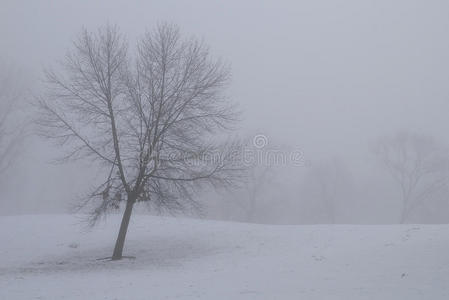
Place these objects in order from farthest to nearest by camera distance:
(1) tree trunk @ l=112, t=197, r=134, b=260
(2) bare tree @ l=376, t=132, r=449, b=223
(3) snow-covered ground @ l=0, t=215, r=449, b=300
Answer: (2) bare tree @ l=376, t=132, r=449, b=223 < (1) tree trunk @ l=112, t=197, r=134, b=260 < (3) snow-covered ground @ l=0, t=215, r=449, b=300

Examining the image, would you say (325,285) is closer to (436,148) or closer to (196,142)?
(196,142)

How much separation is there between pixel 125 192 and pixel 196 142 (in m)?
3.77

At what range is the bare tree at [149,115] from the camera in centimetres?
1638

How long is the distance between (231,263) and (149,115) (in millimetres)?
6827

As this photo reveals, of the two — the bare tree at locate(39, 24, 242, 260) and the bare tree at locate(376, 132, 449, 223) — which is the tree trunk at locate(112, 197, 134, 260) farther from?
the bare tree at locate(376, 132, 449, 223)

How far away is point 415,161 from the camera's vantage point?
160 feet

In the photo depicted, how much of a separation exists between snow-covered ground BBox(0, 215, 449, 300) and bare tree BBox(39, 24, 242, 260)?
2788 mm

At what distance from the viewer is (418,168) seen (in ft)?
158

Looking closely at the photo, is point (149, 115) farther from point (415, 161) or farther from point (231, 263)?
point (415, 161)

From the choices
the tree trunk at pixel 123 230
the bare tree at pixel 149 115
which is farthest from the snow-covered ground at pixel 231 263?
the bare tree at pixel 149 115

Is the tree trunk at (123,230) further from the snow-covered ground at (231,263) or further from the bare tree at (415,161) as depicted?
the bare tree at (415,161)

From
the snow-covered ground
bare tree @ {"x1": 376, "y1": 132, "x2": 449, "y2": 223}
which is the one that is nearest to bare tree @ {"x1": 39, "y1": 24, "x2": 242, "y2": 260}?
the snow-covered ground

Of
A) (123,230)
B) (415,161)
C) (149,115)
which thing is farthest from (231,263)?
(415,161)

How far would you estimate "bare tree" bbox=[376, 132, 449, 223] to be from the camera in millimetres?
48125
